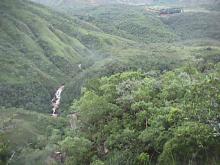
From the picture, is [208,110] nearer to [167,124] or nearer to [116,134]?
[167,124]

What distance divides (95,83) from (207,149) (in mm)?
48486

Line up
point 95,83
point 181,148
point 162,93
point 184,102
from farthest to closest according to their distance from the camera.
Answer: point 95,83 < point 162,93 < point 184,102 < point 181,148

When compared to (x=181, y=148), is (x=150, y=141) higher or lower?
lower

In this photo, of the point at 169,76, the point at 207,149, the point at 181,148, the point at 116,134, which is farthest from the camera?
the point at 169,76

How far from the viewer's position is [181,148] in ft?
150

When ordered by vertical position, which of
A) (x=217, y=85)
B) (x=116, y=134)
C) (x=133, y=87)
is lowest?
(x=116, y=134)

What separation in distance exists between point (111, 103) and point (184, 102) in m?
16.6

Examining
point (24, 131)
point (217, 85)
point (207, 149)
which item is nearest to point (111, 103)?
point (217, 85)

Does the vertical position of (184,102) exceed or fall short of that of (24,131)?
it exceeds it

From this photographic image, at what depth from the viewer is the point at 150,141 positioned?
56094 millimetres

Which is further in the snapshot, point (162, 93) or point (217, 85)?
point (162, 93)

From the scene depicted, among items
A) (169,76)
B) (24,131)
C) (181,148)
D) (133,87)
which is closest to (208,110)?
(181,148)

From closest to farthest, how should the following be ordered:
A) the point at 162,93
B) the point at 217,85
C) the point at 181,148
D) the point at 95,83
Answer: the point at 181,148, the point at 217,85, the point at 162,93, the point at 95,83

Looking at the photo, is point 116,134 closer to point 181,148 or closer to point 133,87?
point 133,87
